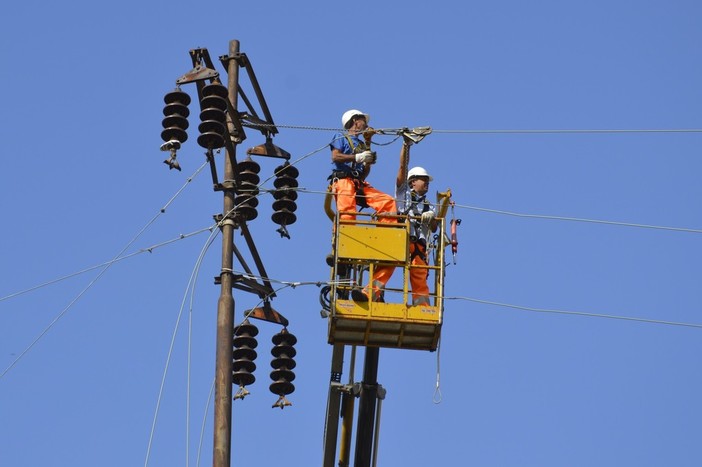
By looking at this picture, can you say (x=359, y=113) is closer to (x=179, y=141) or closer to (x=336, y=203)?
(x=336, y=203)

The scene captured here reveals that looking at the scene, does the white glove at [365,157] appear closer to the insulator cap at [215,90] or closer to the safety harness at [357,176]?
the safety harness at [357,176]

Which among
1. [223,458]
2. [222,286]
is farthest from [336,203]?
[223,458]

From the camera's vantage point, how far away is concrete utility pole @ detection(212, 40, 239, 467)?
15094 millimetres

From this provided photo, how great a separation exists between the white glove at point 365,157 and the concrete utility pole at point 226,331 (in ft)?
4.88

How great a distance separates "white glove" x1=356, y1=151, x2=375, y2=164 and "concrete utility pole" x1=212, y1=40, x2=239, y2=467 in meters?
1.49

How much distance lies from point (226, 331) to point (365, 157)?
2.97 m

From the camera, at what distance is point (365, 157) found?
17.5 metres

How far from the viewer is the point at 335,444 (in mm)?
18109

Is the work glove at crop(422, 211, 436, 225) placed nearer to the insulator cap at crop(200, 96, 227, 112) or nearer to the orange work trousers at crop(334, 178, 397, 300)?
the orange work trousers at crop(334, 178, 397, 300)

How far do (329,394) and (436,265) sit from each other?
2357mm

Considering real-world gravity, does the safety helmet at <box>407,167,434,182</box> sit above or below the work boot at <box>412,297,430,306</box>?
above

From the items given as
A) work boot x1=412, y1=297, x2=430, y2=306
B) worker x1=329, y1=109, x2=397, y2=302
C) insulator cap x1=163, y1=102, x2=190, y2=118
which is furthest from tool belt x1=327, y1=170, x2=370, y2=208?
insulator cap x1=163, y1=102, x2=190, y2=118

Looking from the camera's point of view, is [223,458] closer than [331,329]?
Yes

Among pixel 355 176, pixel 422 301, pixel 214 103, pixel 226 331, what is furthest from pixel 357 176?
pixel 226 331
